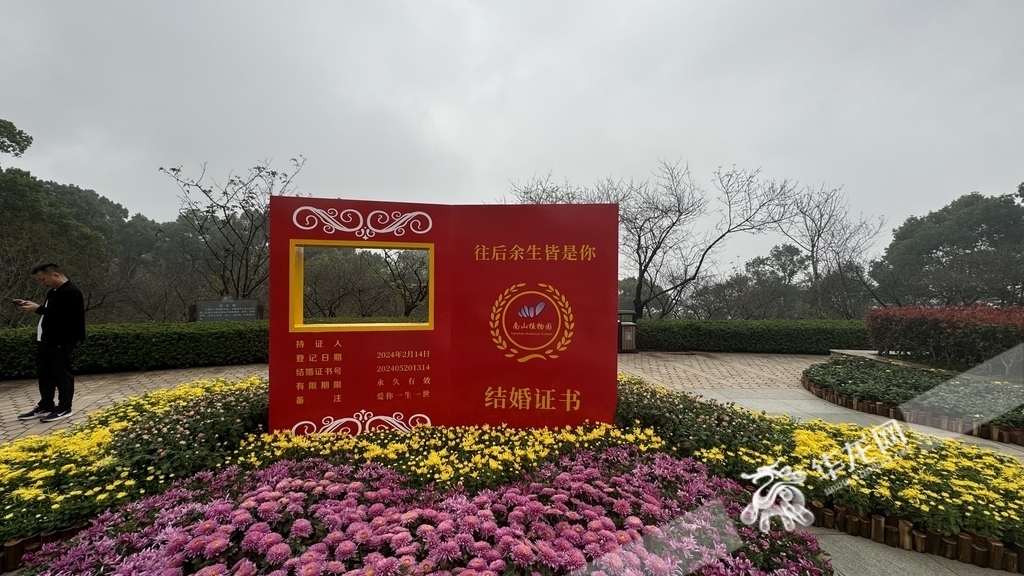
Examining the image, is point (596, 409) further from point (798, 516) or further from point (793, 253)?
point (793, 253)

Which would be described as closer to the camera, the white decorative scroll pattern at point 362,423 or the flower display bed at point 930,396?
the white decorative scroll pattern at point 362,423

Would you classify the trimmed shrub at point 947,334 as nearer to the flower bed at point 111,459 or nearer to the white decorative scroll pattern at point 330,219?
the white decorative scroll pattern at point 330,219

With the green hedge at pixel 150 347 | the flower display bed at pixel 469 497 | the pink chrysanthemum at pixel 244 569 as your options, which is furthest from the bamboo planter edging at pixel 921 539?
the green hedge at pixel 150 347

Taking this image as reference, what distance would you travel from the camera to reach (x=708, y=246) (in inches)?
428

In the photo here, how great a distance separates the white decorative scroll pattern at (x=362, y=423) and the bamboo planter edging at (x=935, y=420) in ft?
15.7

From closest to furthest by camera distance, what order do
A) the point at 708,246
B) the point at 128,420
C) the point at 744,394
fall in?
the point at 128,420 → the point at 744,394 → the point at 708,246

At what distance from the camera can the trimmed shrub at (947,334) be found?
5.22 meters

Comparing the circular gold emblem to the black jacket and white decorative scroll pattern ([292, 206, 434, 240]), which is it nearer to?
white decorative scroll pattern ([292, 206, 434, 240])

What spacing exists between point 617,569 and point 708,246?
1090 cm

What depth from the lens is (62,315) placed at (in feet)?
12.1

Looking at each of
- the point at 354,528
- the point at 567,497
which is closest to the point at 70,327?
the point at 354,528

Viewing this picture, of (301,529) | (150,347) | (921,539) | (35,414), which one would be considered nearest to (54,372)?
(35,414)

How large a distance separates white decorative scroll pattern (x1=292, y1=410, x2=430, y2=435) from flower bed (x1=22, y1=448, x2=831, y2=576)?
87cm

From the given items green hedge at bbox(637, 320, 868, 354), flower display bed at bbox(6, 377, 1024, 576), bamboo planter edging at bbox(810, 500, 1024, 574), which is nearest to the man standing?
flower display bed at bbox(6, 377, 1024, 576)
